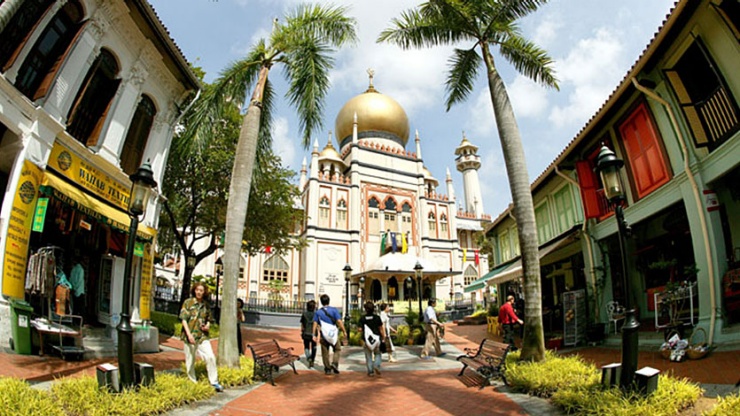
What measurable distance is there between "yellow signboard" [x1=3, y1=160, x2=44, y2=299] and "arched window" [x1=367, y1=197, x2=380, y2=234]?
→ 3111 centimetres

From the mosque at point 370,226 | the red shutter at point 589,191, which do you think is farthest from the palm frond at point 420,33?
the mosque at point 370,226

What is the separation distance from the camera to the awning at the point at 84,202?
800 centimetres

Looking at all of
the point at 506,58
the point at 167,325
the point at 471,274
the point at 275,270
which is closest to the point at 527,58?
the point at 506,58

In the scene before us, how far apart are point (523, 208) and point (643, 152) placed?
175 inches

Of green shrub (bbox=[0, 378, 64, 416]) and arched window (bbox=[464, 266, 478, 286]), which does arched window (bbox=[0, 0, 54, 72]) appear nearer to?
green shrub (bbox=[0, 378, 64, 416])

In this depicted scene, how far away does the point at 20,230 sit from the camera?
24.5ft

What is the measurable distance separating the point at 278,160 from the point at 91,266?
940 cm

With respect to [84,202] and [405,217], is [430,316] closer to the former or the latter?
[84,202]

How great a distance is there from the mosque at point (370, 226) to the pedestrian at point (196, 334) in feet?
82.7

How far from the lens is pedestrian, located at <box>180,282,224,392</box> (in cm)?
638

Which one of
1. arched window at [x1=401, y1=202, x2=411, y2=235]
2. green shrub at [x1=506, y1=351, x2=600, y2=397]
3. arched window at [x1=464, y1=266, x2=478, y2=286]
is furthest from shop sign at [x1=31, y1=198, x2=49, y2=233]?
arched window at [x1=464, y1=266, x2=478, y2=286]

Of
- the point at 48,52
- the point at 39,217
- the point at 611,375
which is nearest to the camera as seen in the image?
the point at 611,375

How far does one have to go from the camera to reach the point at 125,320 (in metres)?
5.36

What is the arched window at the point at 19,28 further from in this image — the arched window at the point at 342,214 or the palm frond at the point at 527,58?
the arched window at the point at 342,214
